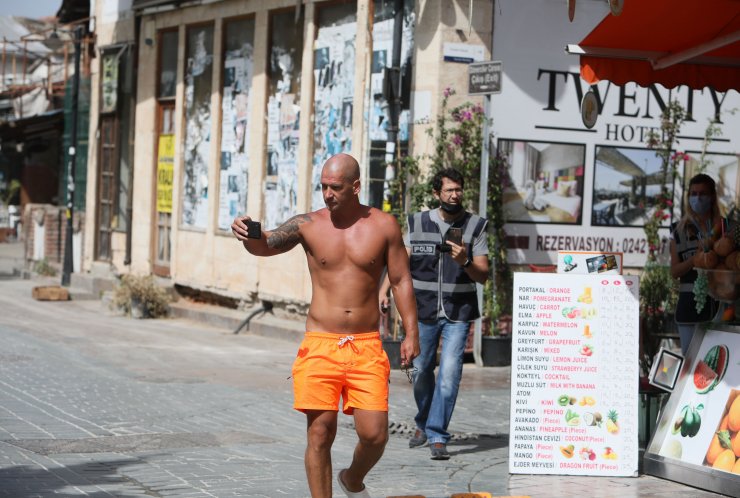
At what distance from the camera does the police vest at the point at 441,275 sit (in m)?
9.09

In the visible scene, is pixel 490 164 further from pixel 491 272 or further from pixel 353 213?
pixel 353 213

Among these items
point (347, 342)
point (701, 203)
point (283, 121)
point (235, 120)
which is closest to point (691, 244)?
point (701, 203)

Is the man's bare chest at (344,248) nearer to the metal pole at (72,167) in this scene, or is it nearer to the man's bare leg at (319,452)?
the man's bare leg at (319,452)

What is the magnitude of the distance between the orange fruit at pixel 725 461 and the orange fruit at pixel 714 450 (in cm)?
3

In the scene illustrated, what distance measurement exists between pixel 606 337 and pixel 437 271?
145cm

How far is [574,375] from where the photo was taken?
8.20m

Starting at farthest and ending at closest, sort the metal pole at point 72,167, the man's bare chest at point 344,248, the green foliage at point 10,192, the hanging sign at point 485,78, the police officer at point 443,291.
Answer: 1. the green foliage at point 10,192
2. the metal pole at point 72,167
3. the hanging sign at point 485,78
4. the police officer at point 443,291
5. the man's bare chest at point 344,248

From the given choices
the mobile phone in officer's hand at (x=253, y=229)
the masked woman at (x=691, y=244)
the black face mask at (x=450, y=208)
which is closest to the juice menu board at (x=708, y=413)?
the masked woman at (x=691, y=244)

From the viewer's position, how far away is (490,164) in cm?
1423

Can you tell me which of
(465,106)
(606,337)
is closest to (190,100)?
(465,106)

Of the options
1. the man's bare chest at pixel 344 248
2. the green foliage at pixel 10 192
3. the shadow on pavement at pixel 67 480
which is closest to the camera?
the man's bare chest at pixel 344 248

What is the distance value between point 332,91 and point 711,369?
9.55m

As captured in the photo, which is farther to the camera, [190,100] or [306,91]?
[190,100]

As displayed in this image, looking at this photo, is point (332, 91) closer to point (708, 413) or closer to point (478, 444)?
point (478, 444)
